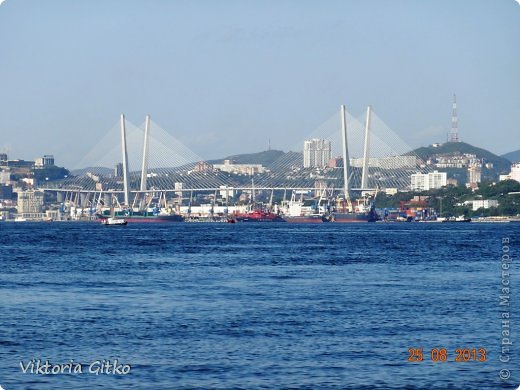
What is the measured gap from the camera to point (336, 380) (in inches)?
485

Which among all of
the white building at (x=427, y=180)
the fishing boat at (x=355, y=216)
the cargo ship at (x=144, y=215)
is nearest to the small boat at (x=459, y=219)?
the fishing boat at (x=355, y=216)

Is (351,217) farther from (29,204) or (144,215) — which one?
(29,204)

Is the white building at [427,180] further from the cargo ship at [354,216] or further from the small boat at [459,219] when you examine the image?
the cargo ship at [354,216]

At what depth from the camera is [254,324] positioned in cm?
1596

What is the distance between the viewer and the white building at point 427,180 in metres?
138

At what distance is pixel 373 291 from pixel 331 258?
11563 mm

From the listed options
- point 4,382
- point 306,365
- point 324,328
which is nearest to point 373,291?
point 324,328

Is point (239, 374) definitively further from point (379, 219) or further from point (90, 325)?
point (379, 219)

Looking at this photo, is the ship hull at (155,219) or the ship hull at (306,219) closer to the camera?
the ship hull at (155,219)

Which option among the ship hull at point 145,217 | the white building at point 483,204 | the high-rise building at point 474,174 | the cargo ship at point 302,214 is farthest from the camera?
the high-rise building at point 474,174
